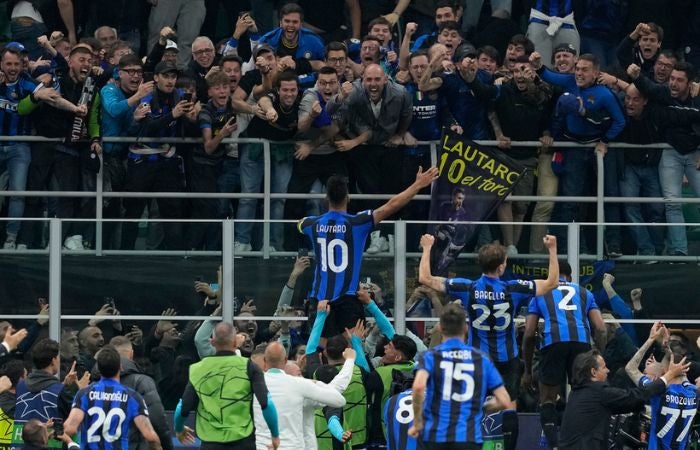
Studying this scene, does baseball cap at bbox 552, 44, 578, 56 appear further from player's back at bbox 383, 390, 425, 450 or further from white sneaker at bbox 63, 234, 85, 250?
white sneaker at bbox 63, 234, 85, 250

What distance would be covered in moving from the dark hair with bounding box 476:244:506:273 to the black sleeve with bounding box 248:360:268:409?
9.73ft

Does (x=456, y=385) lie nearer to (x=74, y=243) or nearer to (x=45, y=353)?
(x=45, y=353)

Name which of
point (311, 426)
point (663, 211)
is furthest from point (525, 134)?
point (311, 426)

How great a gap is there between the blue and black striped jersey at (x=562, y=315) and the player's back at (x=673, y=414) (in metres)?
0.89

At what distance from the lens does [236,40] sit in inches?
937

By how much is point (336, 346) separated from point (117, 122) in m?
4.79

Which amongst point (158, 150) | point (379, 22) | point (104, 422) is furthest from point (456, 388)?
point (379, 22)

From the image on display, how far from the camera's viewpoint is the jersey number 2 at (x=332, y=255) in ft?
A: 65.6

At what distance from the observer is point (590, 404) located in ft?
62.6

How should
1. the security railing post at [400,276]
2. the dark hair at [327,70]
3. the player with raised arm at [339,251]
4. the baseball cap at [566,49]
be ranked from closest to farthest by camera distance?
the player with raised arm at [339,251]
the security railing post at [400,276]
the dark hair at [327,70]
the baseball cap at [566,49]

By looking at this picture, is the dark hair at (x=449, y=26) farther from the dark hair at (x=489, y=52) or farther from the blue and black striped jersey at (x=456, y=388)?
the blue and black striped jersey at (x=456, y=388)

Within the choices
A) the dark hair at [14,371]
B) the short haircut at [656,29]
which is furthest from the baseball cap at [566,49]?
the dark hair at [14,371]

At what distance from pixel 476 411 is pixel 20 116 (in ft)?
26.7

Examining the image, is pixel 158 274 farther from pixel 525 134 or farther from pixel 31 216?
pixel 525 134
